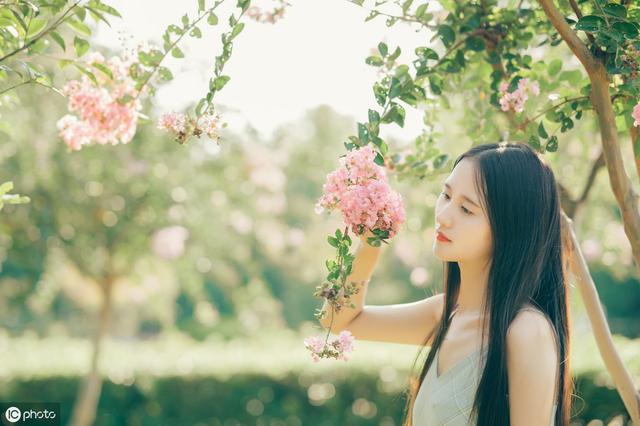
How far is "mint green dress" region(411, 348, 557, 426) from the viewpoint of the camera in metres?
1.72

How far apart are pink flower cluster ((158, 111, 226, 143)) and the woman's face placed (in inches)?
22.7

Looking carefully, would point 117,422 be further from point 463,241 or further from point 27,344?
point 463,241

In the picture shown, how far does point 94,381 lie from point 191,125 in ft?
15.8

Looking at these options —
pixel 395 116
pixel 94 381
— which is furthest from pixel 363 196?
pixel 94 381

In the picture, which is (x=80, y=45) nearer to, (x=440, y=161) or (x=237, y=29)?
(x=237, y=29)

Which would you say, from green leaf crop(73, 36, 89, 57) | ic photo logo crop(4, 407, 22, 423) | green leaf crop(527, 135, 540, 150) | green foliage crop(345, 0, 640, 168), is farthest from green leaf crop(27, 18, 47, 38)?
ic photo logo crop(4, 407, 22, 423)

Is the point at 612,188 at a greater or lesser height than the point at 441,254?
greater

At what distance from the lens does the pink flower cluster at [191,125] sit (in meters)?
1.90

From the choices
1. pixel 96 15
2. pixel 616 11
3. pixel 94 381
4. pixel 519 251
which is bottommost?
pixel 94 381

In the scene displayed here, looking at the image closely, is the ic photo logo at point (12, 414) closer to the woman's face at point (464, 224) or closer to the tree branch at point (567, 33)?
the woman's face at point (464, 224)

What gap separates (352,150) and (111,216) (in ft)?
15.5

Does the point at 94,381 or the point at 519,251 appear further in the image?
the point at 94,381

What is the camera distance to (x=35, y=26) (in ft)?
6.15

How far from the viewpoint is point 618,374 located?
2.05 m
